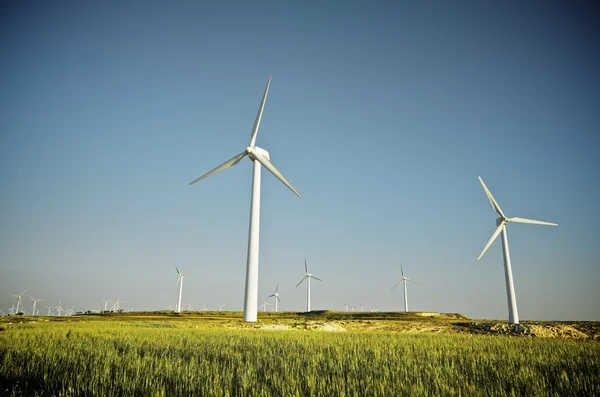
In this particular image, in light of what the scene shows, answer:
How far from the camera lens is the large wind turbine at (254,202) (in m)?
44.0

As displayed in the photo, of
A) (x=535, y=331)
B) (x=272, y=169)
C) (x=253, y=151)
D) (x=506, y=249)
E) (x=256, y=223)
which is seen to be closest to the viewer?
(x=535, y=331)

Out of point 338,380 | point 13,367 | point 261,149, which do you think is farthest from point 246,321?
point 338,380

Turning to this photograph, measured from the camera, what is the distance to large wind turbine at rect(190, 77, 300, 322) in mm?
43953

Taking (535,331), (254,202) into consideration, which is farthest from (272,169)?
(535,331)

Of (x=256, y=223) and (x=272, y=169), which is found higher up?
(x=272, y=169)

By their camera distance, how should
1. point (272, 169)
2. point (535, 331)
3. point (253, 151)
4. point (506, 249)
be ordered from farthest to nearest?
point (506, 249)
point (253, 151)
point (272, 169)
point (535, 331)

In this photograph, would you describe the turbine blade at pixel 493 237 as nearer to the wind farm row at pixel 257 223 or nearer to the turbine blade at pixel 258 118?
the wind farm row at pixel 257 223

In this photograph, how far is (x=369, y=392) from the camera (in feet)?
27.0

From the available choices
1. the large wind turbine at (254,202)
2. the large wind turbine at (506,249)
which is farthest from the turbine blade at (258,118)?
the large wind turbine at (506,249)

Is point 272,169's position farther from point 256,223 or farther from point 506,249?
point 506,249

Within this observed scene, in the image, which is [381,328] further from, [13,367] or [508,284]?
[13,367]

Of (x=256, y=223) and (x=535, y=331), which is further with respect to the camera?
(x=256, y=223)

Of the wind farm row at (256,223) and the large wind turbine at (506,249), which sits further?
the large wind turbine at (506,249)

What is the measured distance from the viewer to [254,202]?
1850 inches
